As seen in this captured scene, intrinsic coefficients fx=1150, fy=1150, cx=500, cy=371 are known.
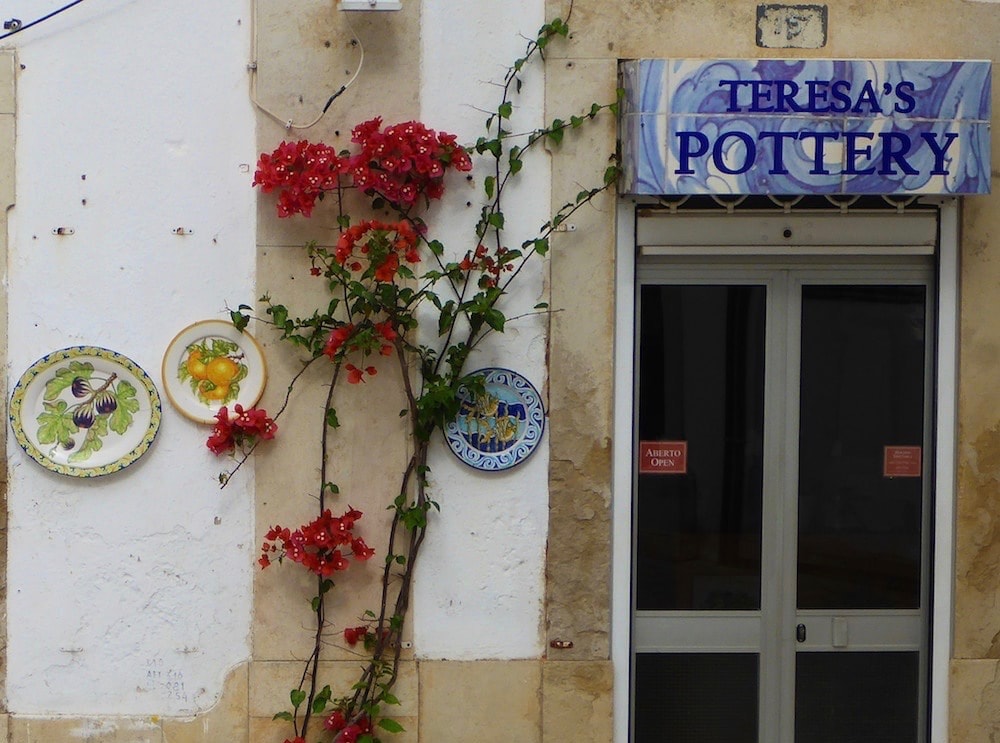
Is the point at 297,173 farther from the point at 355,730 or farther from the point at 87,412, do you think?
the point at 355,730

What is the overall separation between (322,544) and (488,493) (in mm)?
714

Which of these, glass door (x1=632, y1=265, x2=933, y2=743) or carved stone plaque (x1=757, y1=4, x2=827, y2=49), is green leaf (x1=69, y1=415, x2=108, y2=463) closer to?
glass door (x1=632, y1=265, x2=933, y2=743)

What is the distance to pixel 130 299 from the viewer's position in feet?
15.6

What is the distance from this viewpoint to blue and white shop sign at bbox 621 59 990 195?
14.7 ft

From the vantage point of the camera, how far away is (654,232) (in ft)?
15.9

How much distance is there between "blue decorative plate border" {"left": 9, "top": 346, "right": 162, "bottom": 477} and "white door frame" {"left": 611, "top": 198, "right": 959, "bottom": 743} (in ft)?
6.36

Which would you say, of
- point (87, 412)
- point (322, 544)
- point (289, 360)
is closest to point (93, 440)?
point (87, 412)

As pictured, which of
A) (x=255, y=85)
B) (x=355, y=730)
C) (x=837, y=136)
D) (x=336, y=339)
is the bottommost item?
(x=355, y=730)

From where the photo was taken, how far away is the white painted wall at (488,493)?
15.7 feet

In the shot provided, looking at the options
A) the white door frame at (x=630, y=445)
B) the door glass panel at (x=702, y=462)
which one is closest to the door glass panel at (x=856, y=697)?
the white door frame at (x=630, y=445)

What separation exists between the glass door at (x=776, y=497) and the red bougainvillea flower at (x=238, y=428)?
1.57 m

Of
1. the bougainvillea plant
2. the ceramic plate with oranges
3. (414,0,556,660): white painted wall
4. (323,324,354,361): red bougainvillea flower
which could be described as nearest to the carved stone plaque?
the bougainvillea plant

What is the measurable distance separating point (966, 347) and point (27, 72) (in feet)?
13.3

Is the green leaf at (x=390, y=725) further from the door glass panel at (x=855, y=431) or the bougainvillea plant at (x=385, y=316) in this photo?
the door glass panel at (x=855, y=431)
